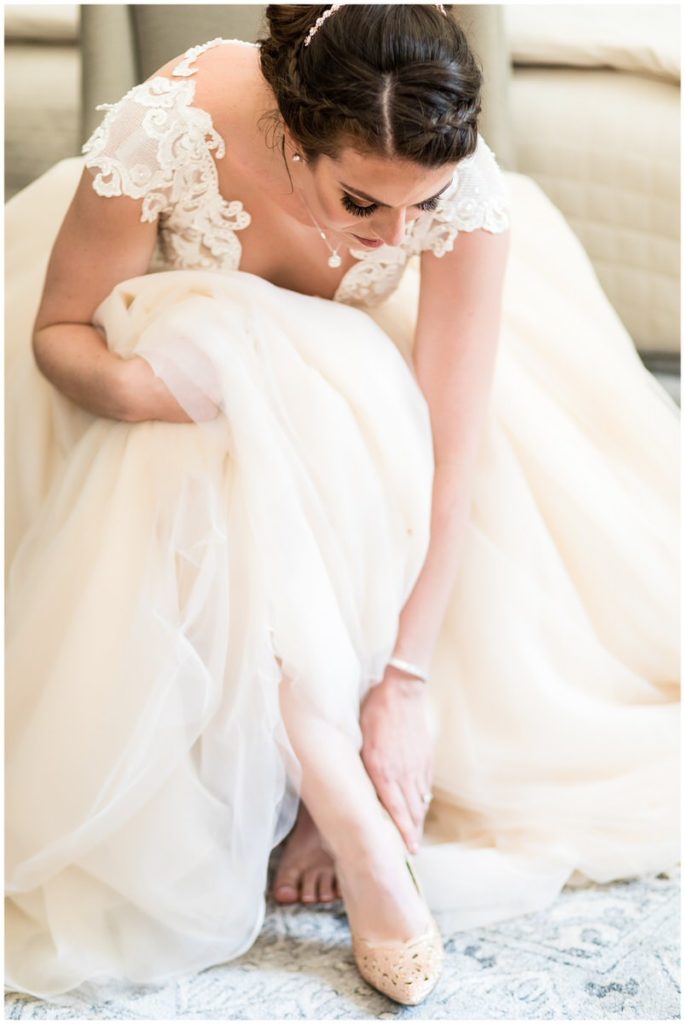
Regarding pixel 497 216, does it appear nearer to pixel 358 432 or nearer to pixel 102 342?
pixel 358 432

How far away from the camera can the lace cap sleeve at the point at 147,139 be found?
44.6 inches

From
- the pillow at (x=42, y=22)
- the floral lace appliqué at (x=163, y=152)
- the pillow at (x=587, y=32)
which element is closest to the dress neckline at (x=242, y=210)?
the floral lace appliqué at (x=163, y=152)

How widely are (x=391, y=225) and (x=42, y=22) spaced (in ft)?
3.44

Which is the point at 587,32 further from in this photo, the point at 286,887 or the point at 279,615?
the point at 286,887

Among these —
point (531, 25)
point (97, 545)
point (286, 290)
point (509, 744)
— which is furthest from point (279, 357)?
point (531, 25)

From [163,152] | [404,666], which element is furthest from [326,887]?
[163,152]

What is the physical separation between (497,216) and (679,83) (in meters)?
0.82

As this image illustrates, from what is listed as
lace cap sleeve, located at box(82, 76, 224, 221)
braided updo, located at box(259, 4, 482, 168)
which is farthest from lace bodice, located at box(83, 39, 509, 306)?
braided updo, located at box(259, 4, 482, 168)

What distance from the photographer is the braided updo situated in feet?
3.08

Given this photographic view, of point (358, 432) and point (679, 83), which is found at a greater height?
point (679, 83)

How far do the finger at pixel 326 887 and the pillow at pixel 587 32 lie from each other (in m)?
1.38

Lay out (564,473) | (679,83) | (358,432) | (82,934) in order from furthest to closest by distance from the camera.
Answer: (679,83) < (564,473) < (358,432) < (82,934)

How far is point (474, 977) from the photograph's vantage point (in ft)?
3.64

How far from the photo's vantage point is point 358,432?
3.92ft
